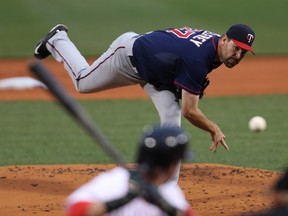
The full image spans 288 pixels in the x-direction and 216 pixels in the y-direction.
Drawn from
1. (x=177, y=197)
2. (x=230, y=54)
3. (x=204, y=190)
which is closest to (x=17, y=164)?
(x=204, y=190)

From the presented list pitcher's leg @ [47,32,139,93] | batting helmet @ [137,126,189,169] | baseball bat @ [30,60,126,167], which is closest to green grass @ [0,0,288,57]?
pitcher's leg @ [47,32,139,93]

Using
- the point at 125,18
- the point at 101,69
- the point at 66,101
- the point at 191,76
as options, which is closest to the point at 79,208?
the point at 66,101

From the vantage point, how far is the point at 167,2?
91.7 feet

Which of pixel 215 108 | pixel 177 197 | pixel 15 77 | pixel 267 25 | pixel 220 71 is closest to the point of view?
pixel 177 197

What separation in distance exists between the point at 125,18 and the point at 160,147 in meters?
23.5

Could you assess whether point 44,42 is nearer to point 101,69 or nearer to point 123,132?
point 101,69

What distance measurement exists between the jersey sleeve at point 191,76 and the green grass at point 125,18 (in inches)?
655

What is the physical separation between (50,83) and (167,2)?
78.1 ft

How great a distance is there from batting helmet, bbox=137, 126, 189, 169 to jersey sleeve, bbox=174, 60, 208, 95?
12.1ft

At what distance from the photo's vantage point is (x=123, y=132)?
1268 centimetres

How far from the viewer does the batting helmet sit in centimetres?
368

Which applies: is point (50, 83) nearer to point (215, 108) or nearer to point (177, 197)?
point (177, 197)

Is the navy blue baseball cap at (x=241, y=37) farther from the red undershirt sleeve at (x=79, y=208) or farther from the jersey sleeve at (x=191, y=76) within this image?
the red undershirt sleeve at (x=79, y=208)

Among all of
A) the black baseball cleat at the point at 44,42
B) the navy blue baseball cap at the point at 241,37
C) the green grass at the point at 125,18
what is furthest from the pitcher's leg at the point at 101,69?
the green grass at the point at 125,18
